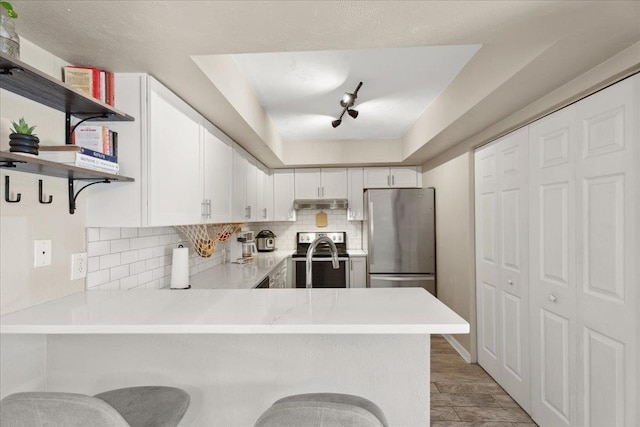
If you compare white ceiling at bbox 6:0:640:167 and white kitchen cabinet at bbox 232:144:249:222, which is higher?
white ceiling at bbox 6:0:640:167

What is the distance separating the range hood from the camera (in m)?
Answer: 4.68

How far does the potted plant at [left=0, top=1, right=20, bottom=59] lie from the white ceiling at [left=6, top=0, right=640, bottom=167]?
7 centimetres

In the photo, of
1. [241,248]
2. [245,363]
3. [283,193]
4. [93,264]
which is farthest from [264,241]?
[245,363]

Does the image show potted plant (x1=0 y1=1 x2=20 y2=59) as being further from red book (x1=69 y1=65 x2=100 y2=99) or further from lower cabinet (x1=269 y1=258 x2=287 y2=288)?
lower cabinet (x1=269 y1=258 x2=287 y2=288)

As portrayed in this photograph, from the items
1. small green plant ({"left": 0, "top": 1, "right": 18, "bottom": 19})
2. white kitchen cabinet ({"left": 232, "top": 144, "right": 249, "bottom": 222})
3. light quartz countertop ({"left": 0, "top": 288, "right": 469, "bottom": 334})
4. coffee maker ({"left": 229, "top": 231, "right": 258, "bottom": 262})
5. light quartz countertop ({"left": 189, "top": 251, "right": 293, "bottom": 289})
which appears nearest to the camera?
small green plant ({"left": 0, "top": 1, "right": 18, "bottom": 19})

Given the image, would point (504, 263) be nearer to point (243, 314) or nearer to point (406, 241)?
point (406, 241)

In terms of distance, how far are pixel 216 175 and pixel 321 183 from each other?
7.72 ft

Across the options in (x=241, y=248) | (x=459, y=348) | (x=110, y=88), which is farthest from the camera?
(x=241, y=248)

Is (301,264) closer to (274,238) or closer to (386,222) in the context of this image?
(274,238)

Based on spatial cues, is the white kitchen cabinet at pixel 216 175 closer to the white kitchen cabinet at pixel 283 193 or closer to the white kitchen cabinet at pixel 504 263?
the white kitchen cabinet at pixel 283 193

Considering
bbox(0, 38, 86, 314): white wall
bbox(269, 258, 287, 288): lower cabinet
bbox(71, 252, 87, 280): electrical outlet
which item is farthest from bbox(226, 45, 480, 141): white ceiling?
bbox(269, 258, 287, 288): lower cabinet

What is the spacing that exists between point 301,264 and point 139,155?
3.03 metres

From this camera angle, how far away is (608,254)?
168 centimetres

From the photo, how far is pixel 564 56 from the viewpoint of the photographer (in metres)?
1.56
